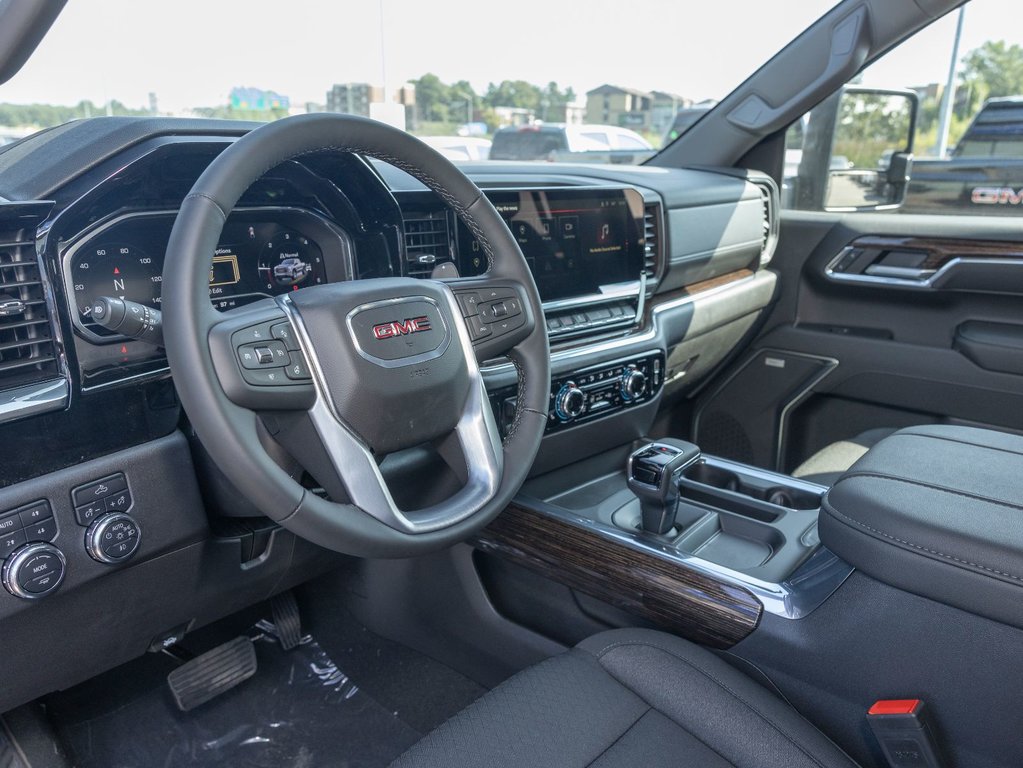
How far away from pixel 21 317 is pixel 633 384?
125 centimetres

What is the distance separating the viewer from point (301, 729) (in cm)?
174

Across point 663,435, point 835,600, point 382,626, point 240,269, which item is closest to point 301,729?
point 382,626

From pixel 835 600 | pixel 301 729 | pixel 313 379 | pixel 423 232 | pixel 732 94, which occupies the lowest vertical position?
pixel 301 729

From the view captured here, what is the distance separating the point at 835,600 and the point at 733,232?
137 cm

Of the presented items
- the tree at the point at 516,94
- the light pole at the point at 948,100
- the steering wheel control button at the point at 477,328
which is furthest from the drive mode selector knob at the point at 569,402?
the light pole at the point at 948,100

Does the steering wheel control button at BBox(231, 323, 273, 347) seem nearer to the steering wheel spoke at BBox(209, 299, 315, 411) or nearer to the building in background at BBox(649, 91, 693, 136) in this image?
the steering wheel spoke at BBox(209, 299, 315, 411)

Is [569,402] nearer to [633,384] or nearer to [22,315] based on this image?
[633,384]

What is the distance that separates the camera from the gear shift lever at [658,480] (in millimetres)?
1485

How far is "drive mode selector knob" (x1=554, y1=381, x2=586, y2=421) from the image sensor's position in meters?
1.67

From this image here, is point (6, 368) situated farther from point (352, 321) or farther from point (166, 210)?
point (352, 321)

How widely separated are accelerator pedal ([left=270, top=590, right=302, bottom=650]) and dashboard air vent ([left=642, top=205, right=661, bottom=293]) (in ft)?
3.79

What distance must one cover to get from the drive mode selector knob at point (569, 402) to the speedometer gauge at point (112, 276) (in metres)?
0.81

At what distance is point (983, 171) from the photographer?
2326 mm

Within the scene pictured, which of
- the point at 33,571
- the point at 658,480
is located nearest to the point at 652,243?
the point at 658,480
